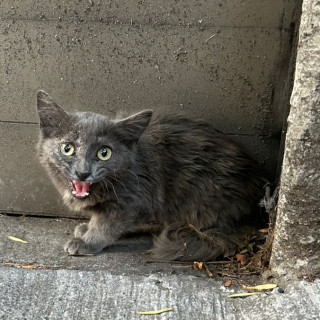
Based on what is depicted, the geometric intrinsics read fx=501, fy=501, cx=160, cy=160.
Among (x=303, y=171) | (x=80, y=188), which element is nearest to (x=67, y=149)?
(x=80, y=188)

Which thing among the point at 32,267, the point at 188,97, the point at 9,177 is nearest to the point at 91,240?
the point at 32,267

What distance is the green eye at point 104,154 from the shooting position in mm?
2965

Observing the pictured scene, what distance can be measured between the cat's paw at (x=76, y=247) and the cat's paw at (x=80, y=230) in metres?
0.16

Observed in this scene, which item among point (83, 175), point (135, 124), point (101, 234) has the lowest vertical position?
point (101, 234)

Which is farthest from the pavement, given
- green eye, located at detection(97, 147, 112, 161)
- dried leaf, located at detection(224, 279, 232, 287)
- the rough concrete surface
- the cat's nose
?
green eye, located at detection(97, 147, 112, 161)

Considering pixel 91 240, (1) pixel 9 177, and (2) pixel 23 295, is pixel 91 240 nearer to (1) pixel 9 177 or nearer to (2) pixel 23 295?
(2) pixel 23 295

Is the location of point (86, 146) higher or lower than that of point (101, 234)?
higher

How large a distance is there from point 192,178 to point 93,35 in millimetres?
1160

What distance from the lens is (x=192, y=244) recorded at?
3188 millimetres

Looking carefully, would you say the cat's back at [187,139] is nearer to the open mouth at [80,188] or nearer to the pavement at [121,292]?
the open mouth at [80,188]

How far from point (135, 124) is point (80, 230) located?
914 millimetres

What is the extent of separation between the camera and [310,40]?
2391mm

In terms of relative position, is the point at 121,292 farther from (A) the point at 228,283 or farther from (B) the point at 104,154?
(B) the point at 104,154

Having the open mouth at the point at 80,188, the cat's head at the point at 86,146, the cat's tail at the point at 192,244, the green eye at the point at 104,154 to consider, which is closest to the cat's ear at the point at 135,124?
the cat's head at the point at 86,146
